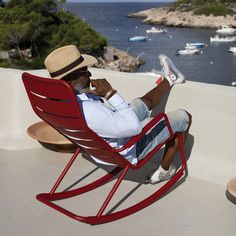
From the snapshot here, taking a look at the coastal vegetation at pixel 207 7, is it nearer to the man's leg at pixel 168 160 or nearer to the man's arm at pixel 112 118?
the man's leg at pixel 168 160

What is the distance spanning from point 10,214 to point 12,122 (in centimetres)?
143

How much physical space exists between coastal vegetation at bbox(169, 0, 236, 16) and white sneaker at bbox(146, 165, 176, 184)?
81.9 m

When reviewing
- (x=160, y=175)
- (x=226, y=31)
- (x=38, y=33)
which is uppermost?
(x=160, y=175)

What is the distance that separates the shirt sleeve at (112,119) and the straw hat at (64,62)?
0.18 m

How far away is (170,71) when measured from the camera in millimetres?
3227

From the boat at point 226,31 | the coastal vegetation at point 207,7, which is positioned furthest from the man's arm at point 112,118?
the coastal vegetation at point 207,7

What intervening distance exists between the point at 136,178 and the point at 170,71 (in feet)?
2.43

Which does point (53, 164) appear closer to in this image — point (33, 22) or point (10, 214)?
point (10, 214)

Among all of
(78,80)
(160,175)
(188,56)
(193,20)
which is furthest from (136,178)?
(193,20)

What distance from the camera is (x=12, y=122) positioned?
3.99m

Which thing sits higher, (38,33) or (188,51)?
(38,33)

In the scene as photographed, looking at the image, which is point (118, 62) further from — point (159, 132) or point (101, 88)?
point (101, 88)

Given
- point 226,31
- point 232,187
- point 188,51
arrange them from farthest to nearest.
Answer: point 226,31 < point 188,51 < point 232,187

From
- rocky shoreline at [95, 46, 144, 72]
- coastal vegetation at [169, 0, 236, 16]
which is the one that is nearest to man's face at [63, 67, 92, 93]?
rocky shoreline at [95, 46, 144, 72]
